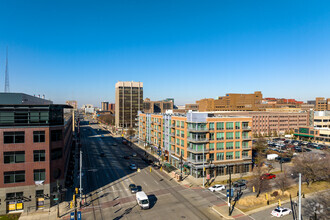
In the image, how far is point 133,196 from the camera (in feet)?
149

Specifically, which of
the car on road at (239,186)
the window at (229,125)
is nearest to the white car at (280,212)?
the car on road at (239,186)

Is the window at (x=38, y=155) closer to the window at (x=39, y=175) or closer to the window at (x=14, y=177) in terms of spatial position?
the window at (x=39, y=175)

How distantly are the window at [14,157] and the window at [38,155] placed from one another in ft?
5.96

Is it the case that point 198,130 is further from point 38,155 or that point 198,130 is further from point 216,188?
point 38,155

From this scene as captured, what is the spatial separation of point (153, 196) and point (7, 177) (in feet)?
87.6

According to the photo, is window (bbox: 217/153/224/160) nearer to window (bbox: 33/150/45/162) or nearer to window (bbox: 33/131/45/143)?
window (bbox: 33/150/45/162)

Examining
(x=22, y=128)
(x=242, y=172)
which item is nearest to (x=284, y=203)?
(x=242, y=172)

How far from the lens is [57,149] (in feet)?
138

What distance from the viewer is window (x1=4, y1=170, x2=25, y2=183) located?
3772 centimetres

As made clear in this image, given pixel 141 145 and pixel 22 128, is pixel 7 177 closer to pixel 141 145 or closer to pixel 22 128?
pixel 22 128

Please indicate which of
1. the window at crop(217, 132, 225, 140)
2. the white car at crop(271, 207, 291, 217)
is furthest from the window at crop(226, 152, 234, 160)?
the white car at crop(271, 207, 291, 217)

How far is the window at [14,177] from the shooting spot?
3772 cm

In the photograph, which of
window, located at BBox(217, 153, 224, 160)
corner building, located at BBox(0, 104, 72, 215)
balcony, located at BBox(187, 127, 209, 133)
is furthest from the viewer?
window, located at BBox(217, 153, 224, 160)

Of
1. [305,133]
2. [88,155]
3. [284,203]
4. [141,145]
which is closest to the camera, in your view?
[284,203]
